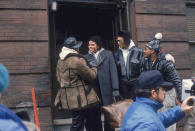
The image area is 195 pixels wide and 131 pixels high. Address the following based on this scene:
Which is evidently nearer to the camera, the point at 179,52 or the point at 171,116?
the point at 171,116

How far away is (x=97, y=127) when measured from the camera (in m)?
5.40

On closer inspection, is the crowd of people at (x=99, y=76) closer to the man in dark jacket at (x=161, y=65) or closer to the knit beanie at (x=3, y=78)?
the man in dark jacket at (x=161, y=65)

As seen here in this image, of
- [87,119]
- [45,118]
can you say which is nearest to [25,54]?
[45,118]

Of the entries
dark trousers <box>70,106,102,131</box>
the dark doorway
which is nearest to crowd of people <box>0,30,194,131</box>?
dark trousers <box>70,106,102,131</box>

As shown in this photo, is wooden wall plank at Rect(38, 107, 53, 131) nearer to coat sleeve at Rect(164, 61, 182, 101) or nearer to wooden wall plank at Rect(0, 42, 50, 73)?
wooden wall plank at Rect(0, 42, 50, 73)

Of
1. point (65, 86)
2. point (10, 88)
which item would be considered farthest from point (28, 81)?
point (65, 86)

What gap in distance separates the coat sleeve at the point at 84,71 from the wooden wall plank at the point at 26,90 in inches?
58.5

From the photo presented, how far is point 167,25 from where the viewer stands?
761 cm

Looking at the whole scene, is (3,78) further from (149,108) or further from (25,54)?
(25,54)

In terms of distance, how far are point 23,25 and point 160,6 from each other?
3.37 metres

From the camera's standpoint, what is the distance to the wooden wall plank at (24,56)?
641 cm

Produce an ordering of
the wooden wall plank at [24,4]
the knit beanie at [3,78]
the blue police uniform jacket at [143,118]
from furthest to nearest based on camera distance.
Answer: the wooden wall plank at [24,4]
the blue police uniform jacket at [143,118]
the knit beanie at [3,78]

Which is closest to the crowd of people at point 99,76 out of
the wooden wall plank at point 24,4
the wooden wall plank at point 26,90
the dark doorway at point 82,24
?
the wooden wall plank at point 26,90

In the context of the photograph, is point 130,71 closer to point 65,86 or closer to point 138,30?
point 65,86
